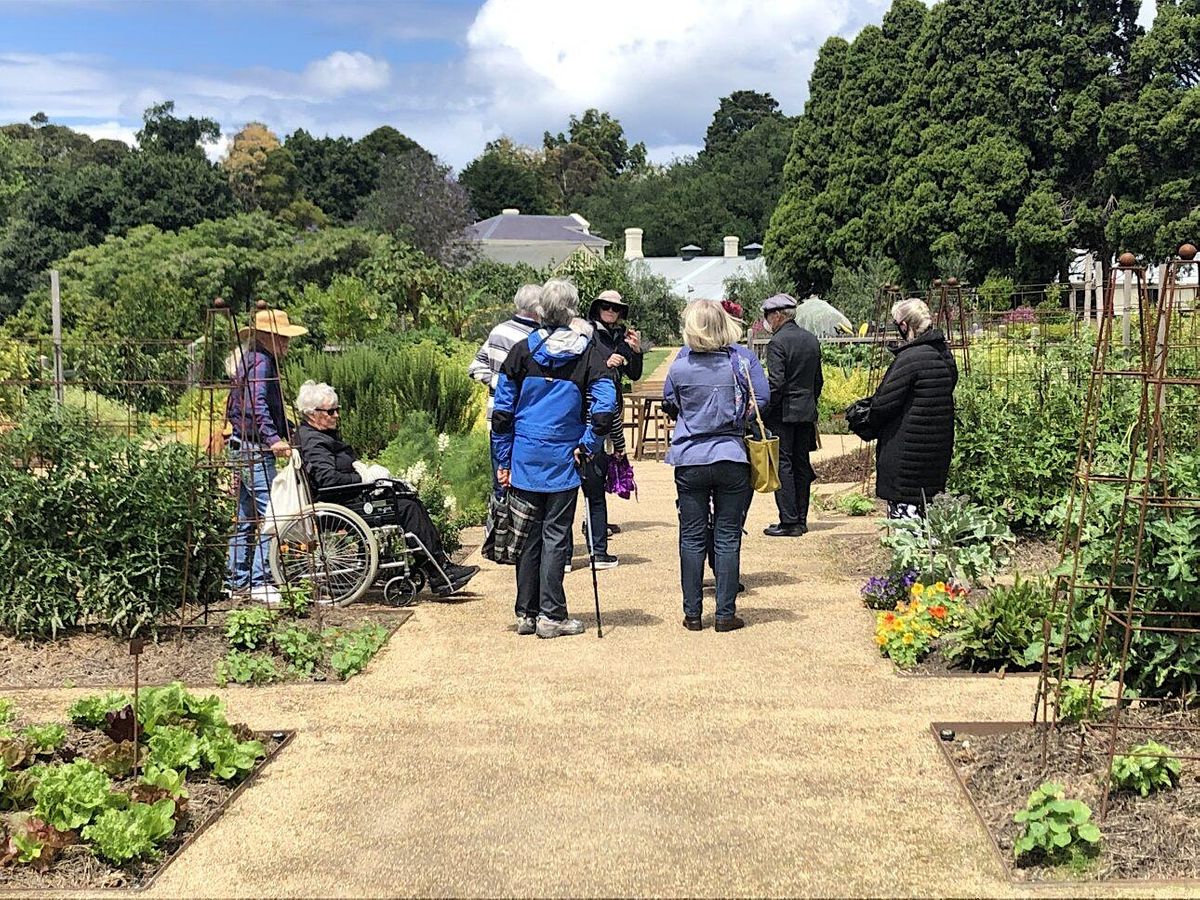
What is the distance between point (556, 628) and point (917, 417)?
8.03 ft

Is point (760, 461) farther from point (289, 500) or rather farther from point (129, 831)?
point (129, 831)

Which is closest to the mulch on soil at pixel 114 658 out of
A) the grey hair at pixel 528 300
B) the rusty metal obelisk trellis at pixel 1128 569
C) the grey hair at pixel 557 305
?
the grey hair at pixel 557 305

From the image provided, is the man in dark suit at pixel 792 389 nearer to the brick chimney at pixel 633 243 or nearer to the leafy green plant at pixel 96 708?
the leafy green plant at pixel 96 708

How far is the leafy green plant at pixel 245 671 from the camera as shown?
559cm

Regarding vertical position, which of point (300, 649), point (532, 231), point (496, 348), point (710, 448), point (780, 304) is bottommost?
point (300, 649)

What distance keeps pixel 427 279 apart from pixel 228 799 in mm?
25259

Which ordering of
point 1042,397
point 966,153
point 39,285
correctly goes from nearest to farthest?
1. point 1042,397
2. point 966,153
3. point 39,285

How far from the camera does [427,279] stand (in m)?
28.8

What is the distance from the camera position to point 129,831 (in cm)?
370

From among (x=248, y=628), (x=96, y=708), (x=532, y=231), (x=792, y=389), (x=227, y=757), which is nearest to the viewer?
(x=227, y=757)

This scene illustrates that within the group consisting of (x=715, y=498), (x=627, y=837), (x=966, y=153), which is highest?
(x=966, y=153)

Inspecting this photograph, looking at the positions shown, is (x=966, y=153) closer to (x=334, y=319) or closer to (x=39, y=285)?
(x=334, y=319)

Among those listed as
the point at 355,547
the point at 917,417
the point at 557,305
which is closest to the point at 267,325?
the point at 355,547

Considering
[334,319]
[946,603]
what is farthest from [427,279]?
[946,603]
